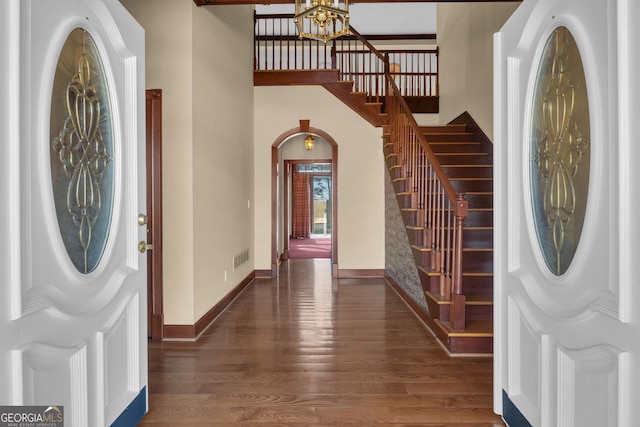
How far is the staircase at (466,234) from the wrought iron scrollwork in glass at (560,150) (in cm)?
172

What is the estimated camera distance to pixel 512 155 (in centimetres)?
210

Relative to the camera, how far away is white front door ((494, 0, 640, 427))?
4.07ft

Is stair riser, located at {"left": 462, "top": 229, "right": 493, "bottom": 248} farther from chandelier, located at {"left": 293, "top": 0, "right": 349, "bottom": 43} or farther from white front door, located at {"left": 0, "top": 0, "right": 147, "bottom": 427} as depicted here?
white front door, located at {"left": 0, "top": 0, "right": 147, "bottom": 427}

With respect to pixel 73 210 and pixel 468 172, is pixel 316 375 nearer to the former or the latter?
pixel 73 210

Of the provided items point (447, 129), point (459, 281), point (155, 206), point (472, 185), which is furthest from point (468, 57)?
point (155, 206)

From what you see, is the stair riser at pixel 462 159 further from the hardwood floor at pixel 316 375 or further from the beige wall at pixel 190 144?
the beige wall at pixel 190 144

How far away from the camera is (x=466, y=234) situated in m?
4.38

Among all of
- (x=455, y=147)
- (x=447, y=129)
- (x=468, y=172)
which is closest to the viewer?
(x=468, y=172)

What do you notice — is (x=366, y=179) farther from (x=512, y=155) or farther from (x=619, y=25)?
(x=619, y=25)

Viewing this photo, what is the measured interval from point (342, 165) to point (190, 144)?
11.1 feet

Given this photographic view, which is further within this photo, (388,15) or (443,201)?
(388,15)

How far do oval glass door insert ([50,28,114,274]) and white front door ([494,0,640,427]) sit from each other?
1.87 meters

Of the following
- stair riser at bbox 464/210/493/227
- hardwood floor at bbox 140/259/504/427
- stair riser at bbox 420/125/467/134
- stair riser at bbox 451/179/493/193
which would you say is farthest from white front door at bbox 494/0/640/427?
stair riser at bbox 420/125/467/134

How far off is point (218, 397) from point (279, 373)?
1.57 feet
